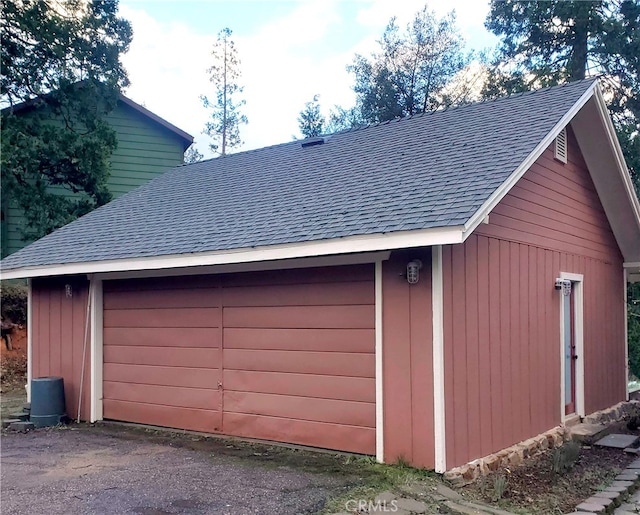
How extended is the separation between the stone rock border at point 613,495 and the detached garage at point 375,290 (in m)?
1.00

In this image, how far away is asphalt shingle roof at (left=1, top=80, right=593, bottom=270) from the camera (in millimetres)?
5695

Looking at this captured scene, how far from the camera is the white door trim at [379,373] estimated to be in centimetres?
565

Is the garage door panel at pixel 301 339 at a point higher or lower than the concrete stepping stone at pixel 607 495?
higher

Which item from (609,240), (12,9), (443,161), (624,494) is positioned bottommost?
(624,494)

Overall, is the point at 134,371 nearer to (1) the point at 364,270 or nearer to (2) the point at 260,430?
(2) the point at 260,430

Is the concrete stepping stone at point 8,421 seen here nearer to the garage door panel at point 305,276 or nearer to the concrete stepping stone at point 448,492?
the garage door panel at point 305,276

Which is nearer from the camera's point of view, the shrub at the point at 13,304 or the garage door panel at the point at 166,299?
the garage door panel at the point at 166,299

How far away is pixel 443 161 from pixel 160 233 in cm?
348

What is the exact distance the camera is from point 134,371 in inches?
312

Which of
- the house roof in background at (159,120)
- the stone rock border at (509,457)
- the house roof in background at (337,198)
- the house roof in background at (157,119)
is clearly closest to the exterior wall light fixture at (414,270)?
the house roof in background at (337,198)

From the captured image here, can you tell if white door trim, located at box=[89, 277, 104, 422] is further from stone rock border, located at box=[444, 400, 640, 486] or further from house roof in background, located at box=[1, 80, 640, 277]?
stone rock border, located at box=[444, 400, 640, 486]

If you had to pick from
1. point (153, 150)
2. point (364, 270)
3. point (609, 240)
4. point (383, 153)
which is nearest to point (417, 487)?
point (364, 270)

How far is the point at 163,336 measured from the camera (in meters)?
7.64

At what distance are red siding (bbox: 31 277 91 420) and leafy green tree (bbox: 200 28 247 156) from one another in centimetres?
1940
